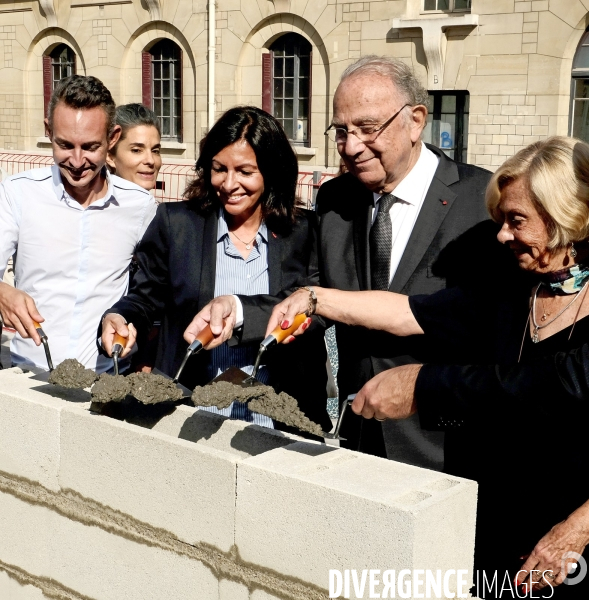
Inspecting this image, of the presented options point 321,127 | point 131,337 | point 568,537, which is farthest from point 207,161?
point 321,127

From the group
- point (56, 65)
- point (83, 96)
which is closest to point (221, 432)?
point (83, 96)

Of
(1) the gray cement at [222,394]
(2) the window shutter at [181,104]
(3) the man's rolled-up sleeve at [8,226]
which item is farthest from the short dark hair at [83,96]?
(2) the window shutter at [181,104]

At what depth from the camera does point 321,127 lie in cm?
1764

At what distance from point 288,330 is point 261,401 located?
35 centimetres

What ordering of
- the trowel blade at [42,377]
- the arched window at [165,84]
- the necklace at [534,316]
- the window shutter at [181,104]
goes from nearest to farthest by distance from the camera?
the necklace at [534,316] < the trowel blade at [42,377] < the window shutter at [181,104] < the arched window at [165,84]

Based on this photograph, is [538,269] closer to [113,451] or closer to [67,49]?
[113,451]

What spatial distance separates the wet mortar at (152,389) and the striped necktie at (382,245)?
801mm

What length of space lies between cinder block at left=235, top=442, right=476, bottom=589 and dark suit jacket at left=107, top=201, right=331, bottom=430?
2.74 ft

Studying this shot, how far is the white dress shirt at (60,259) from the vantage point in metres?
3.31

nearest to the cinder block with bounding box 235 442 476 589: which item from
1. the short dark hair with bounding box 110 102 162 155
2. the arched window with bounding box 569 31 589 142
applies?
the short dark hair with bounding box 110 102 162 155

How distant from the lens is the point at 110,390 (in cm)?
255

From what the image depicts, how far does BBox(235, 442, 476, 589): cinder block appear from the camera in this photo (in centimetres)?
192

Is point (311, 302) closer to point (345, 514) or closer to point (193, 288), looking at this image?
point (193, 288)

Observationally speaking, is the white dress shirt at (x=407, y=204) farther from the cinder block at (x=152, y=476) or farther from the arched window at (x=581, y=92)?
the arched window at (x=581, y=92)
